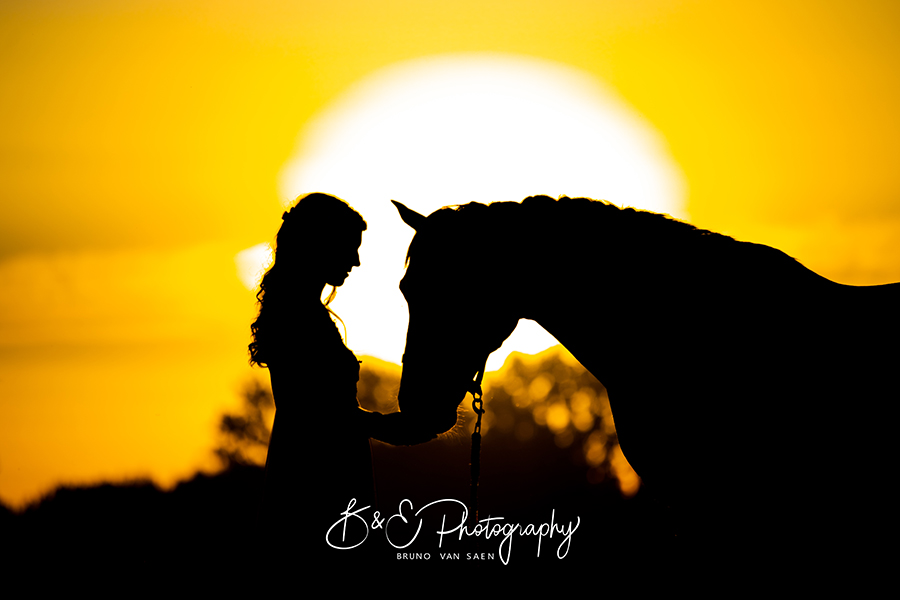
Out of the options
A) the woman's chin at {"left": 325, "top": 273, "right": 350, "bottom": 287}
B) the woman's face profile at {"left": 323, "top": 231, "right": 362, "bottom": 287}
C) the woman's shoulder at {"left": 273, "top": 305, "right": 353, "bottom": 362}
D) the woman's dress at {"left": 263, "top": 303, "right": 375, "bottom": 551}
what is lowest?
the woman's dress at {"left": 263, "top": 303, "right": 375, "bottom": 551}

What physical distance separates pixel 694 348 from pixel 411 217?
122cm

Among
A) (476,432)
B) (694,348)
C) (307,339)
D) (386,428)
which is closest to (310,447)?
(386,428)

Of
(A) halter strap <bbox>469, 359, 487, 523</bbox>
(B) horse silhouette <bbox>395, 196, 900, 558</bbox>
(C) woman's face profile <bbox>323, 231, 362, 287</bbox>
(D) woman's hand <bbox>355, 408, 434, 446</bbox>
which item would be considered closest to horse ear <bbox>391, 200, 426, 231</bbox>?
(B) horse silhouette <bbox>395, 196, 900, 558</bbox>

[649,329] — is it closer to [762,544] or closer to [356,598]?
[762,544]

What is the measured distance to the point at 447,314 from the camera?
2445 millimetres

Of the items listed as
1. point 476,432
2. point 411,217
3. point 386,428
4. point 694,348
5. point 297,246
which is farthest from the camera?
point 297,246

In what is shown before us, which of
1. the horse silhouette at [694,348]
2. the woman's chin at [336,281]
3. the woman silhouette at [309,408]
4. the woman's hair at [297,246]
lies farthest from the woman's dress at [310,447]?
the horse silhouette at [694,348]

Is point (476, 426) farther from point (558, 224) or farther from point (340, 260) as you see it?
point (340, 260)

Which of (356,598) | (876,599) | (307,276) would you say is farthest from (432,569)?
(876,599)

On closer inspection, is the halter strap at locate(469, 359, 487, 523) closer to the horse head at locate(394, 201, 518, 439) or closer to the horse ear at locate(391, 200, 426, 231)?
the horse head at locate(394, 201, 518, 439)

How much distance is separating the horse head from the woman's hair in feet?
2.09

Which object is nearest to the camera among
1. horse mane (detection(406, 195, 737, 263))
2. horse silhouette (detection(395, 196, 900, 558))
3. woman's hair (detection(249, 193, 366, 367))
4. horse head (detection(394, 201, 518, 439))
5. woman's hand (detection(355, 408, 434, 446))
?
horse silhouette (detection(395, 196, 900, 558))

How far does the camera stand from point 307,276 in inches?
117

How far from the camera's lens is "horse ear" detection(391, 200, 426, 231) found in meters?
2.51
